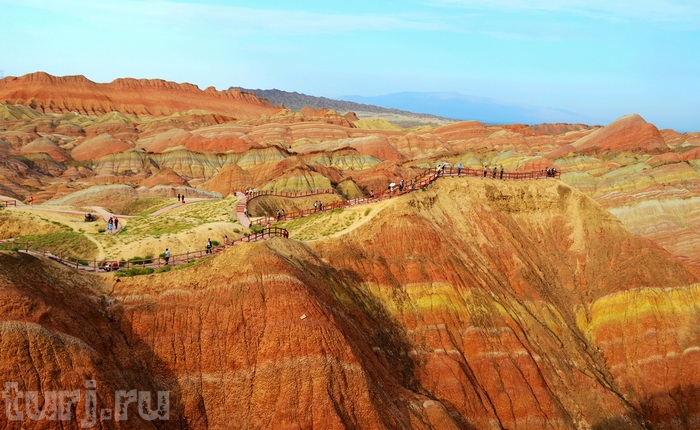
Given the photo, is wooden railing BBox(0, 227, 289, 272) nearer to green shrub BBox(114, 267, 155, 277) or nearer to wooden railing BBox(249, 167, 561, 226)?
green shrub BBox(114, 267, 155, 277)

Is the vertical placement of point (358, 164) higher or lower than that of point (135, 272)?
lower

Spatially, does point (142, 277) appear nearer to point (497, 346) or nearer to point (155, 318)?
point (155, 318)

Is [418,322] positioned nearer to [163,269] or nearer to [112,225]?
[163,269]

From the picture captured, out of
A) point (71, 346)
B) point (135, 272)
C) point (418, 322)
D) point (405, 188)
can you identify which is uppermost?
point (405, 188)

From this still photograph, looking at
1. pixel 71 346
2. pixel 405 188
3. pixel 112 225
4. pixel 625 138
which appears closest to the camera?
pixel 71 346

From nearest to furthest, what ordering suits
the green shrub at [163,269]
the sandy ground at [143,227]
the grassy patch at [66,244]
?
the green shrub at [163,269] → the grassy patch at [66,244] → the sandy ground at [143,227]

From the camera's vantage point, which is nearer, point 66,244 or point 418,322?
point 418,322

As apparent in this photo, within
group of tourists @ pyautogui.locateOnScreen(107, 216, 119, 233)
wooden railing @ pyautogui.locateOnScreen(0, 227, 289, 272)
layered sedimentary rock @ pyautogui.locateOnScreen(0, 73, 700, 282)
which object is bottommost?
layered sedimentary rock @ pyautogui.locateOnScreen(0, 73, 700, 282)

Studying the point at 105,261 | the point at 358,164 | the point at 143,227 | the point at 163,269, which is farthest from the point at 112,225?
the point at 358,164

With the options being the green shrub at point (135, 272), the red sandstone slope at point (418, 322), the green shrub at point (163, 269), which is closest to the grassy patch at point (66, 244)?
the green shrub at point (135, 272)

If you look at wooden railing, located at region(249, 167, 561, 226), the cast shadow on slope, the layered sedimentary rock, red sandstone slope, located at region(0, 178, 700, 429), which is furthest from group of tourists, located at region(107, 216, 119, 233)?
the layered sedimentary rock

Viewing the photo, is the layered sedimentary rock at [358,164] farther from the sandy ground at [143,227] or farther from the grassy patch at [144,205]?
the sandy ground at [143,227]
